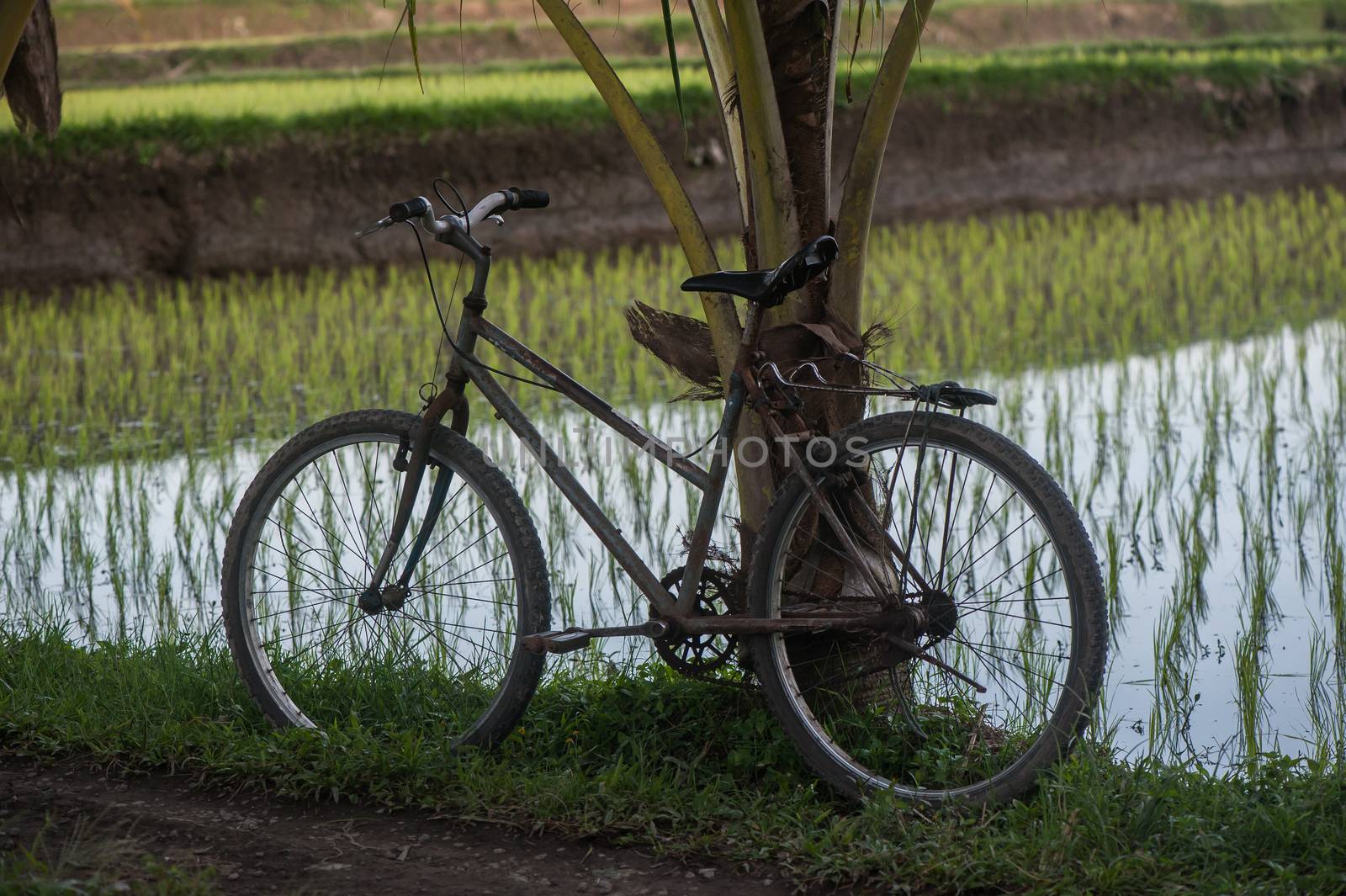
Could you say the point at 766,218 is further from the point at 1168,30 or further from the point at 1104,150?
the point at 1168,30

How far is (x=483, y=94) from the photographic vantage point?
10195 millimetres

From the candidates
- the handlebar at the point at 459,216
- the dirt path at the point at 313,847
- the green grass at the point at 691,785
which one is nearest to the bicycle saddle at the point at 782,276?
the handlebar at the point at 459,216

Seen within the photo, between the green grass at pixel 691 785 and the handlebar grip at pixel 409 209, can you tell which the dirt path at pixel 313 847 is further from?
the handlebar grip at pixel 409 209

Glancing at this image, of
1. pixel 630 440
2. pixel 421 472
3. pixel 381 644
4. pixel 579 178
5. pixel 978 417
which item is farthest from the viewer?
pixel 579 178

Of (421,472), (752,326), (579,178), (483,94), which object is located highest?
(483,94)

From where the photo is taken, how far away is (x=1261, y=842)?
2.10m

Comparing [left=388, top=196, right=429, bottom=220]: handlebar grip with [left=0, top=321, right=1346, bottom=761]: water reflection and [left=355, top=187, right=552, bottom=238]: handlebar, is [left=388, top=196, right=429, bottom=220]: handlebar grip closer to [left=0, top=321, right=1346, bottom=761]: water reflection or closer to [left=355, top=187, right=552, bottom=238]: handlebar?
[left=355, top=187, right=552, bottom=238]: handlebar

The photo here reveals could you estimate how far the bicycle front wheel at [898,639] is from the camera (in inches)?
86.1

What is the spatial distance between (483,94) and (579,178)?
2.97 feet

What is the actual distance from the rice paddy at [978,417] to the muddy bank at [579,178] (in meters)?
0.43

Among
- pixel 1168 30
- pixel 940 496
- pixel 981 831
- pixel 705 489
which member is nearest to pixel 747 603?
pixel 705 489

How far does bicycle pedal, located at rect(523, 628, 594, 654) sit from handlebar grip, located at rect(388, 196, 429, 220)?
0.72 metres

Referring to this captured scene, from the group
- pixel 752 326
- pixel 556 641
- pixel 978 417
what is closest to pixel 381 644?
pixel 556 641

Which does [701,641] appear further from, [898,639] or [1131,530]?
[1131,530]
